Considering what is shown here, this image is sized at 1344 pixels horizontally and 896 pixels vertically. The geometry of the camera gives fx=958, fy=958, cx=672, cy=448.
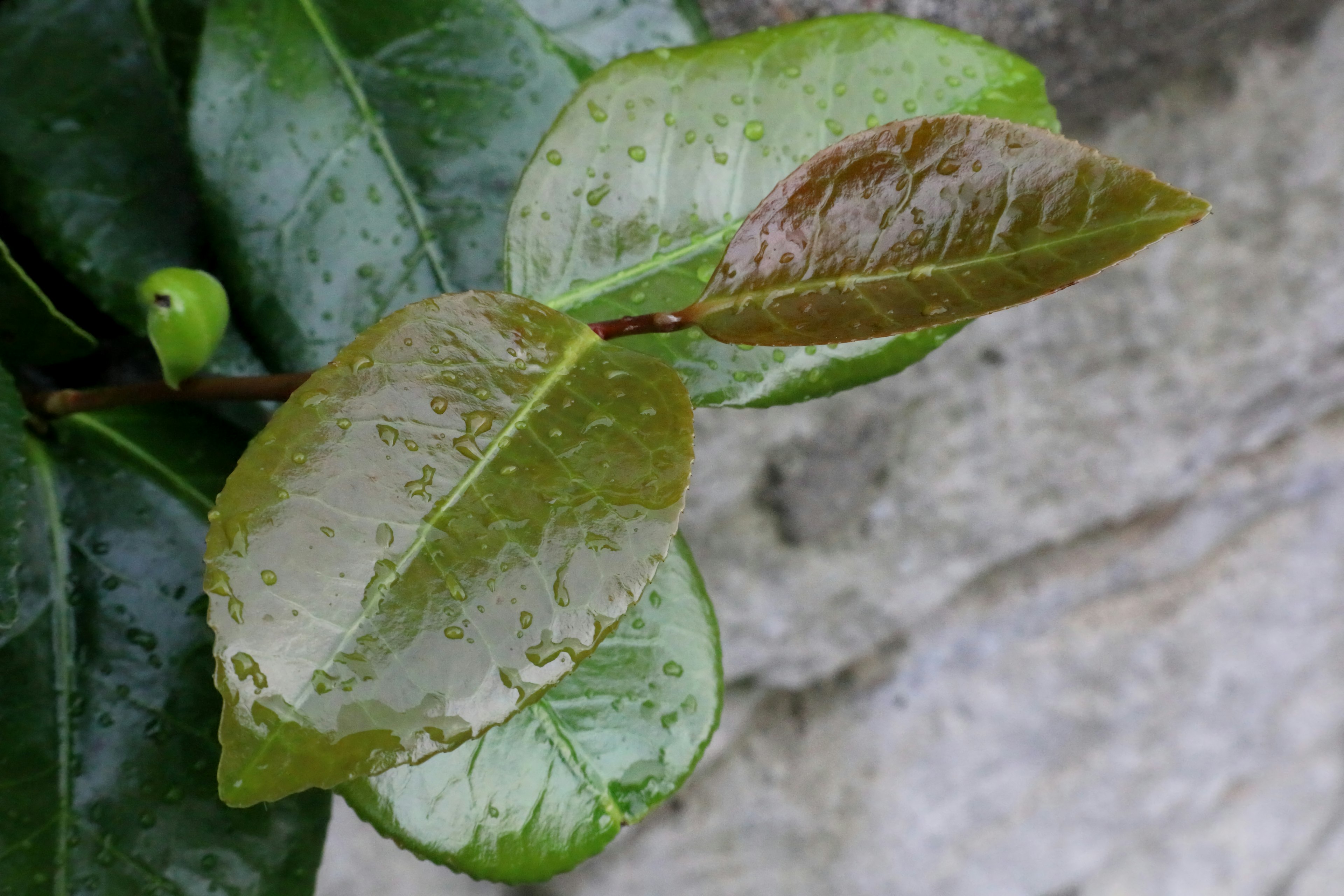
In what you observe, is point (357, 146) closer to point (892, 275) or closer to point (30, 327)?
point (30, 327)

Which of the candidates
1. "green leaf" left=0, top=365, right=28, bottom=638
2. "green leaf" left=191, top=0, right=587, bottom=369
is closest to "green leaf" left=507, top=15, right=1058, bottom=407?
"green leaf" left=191, top=0, right=587, bottom=369

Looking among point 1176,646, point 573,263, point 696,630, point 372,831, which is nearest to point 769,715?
point 372,831

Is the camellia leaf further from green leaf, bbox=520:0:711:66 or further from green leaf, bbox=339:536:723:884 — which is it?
green leaf, bbox=520:0:711:66

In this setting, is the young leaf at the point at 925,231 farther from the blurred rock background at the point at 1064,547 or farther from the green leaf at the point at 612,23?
the blurred rock background at the point at 1064,547

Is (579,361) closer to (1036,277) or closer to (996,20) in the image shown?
(1036,277)

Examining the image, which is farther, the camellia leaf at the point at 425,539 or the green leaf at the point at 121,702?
the green leaf at the point at 121,702

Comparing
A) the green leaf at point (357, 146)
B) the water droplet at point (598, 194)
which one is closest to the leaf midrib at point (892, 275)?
the water droplet at point (598, 194)

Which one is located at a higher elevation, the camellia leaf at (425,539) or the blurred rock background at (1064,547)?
the camellia leaf at (425,539)
